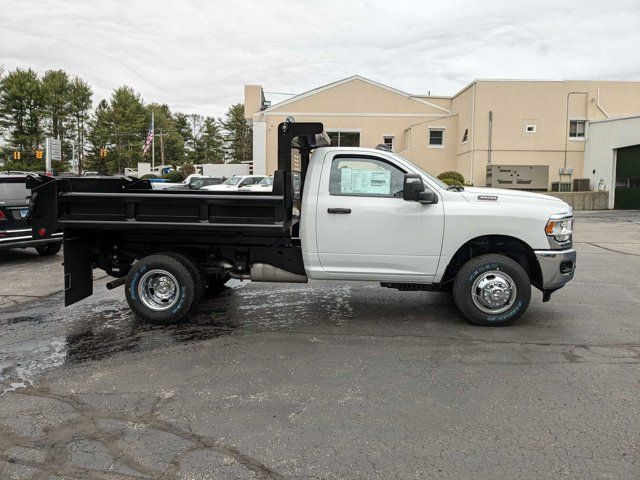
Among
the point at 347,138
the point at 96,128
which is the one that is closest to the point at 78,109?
the point at 96,128

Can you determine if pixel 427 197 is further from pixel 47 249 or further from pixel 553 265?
pixel 47 249

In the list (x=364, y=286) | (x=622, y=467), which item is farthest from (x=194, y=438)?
(x=364, y=286)

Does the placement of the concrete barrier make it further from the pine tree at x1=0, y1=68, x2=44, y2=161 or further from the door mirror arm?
the pine tree at x1=0, y1=68, x2=44, y2=161

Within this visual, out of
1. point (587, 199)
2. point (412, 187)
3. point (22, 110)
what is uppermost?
point (22, 110)

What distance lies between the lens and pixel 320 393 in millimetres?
4285

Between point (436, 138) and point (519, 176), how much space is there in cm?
640

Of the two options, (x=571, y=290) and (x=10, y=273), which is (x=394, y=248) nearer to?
(x=571, y=290)

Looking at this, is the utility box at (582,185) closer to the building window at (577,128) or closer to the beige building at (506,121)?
the beige building at (506,121)

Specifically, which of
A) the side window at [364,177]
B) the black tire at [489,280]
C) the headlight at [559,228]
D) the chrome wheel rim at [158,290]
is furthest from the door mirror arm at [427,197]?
the chrome wheel rim at [158,290]

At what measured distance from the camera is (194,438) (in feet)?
11.7

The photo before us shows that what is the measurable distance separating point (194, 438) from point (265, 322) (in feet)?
9.32

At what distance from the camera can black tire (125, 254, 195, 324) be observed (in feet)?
20.0

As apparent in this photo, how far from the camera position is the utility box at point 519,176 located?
98.9 ft

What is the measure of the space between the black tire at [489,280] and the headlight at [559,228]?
1.69ft
